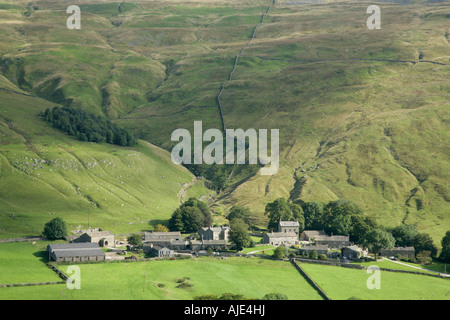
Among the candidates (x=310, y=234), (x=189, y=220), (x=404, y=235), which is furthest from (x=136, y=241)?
(x=404, y=235)

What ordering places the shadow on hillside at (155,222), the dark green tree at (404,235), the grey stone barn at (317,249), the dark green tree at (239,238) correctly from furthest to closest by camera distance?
1. the shadow on hillside at (155,222)
2. the dark green tree at (404,235)
3. the dark green tree at (239,238)
4. the grey stone barn at (317,249)

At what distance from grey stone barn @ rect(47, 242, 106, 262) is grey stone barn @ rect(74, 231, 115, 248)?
8732mm

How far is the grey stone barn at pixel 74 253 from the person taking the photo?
Answer: 100 meters

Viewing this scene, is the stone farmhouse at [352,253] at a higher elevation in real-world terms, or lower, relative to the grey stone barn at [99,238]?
lower

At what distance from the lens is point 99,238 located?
4646 inches

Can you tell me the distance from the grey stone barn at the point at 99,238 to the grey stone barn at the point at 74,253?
873 centimetres

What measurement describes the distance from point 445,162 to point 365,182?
26.7 m

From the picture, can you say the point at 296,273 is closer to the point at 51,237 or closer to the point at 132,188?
the point at 51,237

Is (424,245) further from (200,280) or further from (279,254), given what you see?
(200,280)

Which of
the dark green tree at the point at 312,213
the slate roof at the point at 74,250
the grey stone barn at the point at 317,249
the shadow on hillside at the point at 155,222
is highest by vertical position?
the dark green tree at the point at 312,213

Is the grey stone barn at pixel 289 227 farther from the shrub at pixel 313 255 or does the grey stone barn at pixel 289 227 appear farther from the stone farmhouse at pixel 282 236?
the shrub at pixel 313 255

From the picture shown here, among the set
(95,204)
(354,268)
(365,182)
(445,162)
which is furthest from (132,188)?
(445,162)

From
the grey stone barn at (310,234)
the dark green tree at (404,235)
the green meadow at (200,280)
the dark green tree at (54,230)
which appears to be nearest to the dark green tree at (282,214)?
the grey stone barn at (310,234)

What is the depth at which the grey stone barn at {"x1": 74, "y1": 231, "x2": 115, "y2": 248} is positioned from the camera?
116750 millimetres
